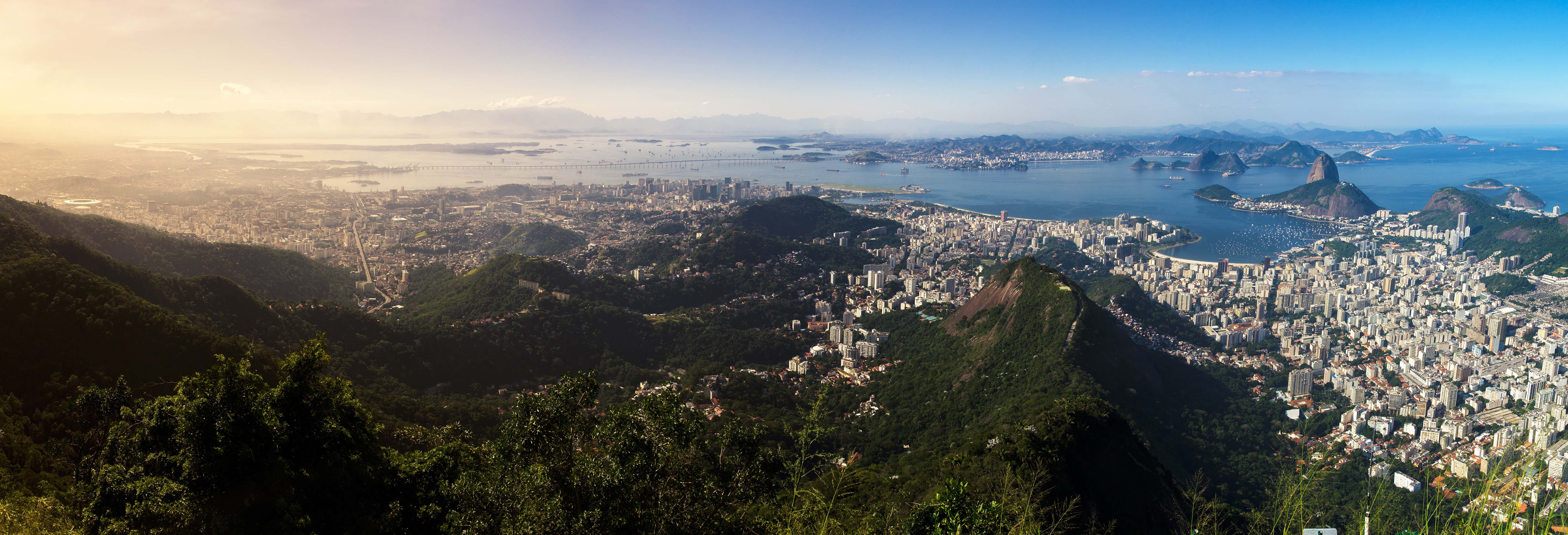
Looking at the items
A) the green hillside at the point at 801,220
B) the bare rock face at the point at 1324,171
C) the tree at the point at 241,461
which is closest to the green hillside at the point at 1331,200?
the bare rock face at the point at 1324,171

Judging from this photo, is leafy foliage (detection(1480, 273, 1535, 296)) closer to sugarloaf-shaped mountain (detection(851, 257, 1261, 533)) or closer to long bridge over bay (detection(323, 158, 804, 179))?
sugarloaf-shaped mountain (detection(851, 257, 1261, 533))

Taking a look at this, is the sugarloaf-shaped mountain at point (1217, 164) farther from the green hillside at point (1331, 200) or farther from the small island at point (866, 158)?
the small island at point (866, 158)

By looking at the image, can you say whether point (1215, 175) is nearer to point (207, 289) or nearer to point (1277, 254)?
point (1277, 254)

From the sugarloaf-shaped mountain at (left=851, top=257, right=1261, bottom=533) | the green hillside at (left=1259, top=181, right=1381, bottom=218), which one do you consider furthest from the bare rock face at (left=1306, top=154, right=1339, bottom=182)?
the sugarloaf-shaped mountain at (left=851, top=257, right=1261, bottom=533)

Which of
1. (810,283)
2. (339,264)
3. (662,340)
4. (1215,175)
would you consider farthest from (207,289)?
(1215,175)

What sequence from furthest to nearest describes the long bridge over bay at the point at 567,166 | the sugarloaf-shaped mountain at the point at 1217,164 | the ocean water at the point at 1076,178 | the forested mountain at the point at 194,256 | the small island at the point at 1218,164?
1. the sugarloaf-shaped mountain at the point at 1217,164
2. the small island at the point at 1218,164
3. the long bridge over bay at the point at 567,166
4. the ocean water at the point at 1076,178
5. the forested mountain at the point at 194,256

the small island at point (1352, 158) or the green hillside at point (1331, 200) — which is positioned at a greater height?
the small island at point (1352, 158)
